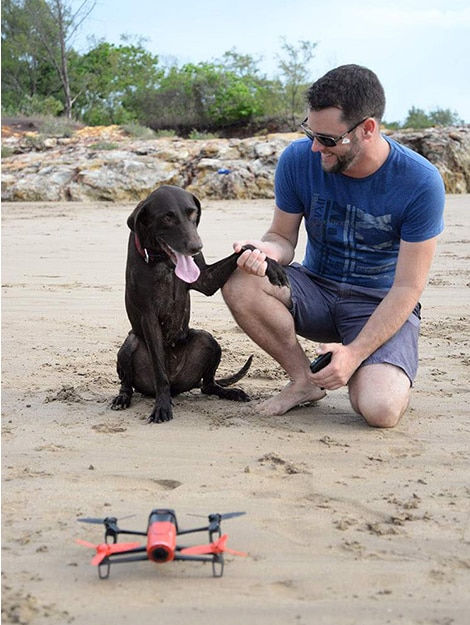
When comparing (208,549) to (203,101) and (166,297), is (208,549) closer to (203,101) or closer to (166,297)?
(166,297)

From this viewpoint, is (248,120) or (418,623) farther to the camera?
(248,120)

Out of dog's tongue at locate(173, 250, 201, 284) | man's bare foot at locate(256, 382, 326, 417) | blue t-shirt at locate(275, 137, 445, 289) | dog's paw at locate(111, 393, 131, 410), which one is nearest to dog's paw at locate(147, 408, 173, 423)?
dog's paw at locate(111, 393, 131, 410)

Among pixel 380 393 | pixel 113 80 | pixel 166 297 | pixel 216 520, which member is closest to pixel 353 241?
pixel 380 393

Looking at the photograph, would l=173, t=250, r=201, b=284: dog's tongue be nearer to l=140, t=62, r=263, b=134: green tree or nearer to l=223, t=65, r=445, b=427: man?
l=223, t=65, r=445, b=427: man

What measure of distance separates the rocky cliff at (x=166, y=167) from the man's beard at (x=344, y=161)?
32.3 feet

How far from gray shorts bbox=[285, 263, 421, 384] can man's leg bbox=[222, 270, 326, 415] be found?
10 centimetres

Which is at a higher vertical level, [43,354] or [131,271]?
[131,271]

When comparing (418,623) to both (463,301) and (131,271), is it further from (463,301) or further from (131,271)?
(463,301)

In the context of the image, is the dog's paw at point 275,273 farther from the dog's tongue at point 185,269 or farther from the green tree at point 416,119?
the green tree at point 416,119

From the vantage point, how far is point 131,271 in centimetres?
430

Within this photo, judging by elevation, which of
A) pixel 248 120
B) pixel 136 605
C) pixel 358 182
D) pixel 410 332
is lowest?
pixel 136 605

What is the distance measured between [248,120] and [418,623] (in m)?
21.0

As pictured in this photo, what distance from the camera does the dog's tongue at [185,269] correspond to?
4.19 meters

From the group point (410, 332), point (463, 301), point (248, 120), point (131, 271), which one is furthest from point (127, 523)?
point (248, 120)
